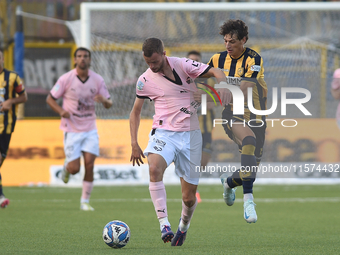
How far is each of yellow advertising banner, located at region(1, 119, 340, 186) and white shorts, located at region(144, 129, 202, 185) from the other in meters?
7.90

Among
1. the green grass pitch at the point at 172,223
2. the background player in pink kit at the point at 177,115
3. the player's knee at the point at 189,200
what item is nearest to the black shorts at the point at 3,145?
the green grass pitch at the point at 172,223

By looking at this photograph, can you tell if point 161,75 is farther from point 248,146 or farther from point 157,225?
point 157,225

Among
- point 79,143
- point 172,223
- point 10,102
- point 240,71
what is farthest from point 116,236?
point 10,102

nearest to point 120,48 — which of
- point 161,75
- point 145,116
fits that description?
point 145,116

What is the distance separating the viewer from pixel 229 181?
6.97 meters

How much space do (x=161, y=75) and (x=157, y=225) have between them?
2.40 m

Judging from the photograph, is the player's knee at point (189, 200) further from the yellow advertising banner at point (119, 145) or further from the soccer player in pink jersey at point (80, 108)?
the yellow advertising banner at point (119, 145)

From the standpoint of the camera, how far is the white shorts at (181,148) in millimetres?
5848

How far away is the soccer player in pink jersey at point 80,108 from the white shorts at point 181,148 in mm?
3847

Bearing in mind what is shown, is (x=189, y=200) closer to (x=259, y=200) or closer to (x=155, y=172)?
(x=155, y=172)

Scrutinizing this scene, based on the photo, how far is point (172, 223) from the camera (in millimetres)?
7984

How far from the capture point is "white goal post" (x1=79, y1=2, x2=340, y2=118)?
14.8 metres

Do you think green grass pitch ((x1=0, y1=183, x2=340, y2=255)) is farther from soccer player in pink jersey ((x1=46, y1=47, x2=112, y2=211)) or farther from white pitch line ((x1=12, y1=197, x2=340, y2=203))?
soccer player in pink jersey ((x1=46, y1=47, x2=112, y2=211))

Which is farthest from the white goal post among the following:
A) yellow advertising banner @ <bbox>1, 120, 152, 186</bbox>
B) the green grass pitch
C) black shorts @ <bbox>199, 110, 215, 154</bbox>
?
black shorts @ <bbox>199, 110, 215, 154</bbox>
